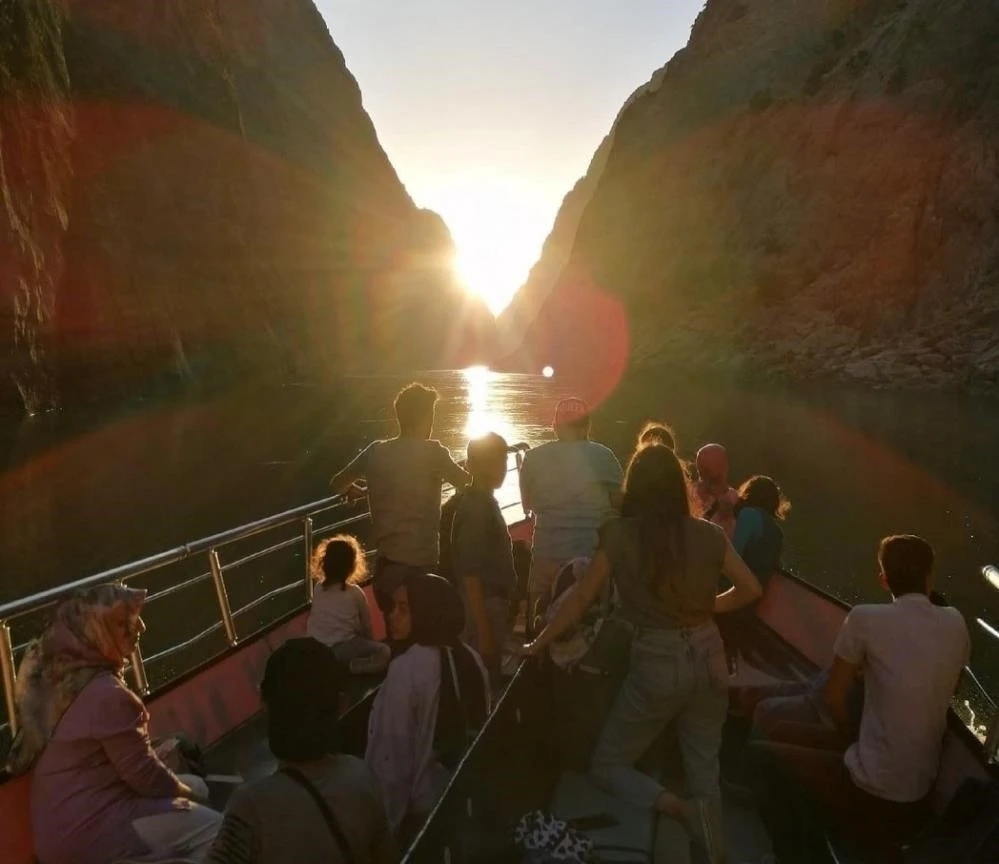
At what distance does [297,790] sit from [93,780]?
1.25 metres

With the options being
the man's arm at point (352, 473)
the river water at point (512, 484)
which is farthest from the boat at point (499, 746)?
the river water at point (512, 484)

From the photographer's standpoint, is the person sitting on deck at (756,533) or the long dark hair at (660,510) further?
the person sitting on deck at (756,533)

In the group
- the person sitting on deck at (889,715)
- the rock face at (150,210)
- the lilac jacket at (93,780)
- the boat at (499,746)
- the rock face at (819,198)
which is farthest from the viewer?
the rock face at (819,198)

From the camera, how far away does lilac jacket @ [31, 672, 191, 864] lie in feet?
9.52

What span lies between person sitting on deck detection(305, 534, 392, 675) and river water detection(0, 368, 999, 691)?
8.46m

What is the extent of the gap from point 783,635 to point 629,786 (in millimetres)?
3521

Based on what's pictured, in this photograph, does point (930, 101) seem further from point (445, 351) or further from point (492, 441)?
point (445, 351)

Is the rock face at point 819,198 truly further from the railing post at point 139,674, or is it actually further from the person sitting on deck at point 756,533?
the railing post at point 139,674

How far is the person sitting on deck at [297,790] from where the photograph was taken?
2.16m

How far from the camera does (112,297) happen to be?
53.7m

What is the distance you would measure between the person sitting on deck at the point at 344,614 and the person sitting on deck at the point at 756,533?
7.87 feet

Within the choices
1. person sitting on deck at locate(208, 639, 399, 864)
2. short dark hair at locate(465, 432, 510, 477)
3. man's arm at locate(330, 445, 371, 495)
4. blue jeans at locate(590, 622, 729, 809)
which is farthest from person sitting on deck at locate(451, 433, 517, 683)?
person sitting on deck at locate(208, 639, 399, 864)

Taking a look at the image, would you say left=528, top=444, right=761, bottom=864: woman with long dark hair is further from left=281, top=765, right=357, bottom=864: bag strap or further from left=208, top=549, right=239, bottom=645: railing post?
left=208, top=549, right=239, bottom=645: railing post

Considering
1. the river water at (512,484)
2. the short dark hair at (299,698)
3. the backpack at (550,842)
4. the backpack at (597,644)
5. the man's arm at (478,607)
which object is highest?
the short dark hair at (299,698)
